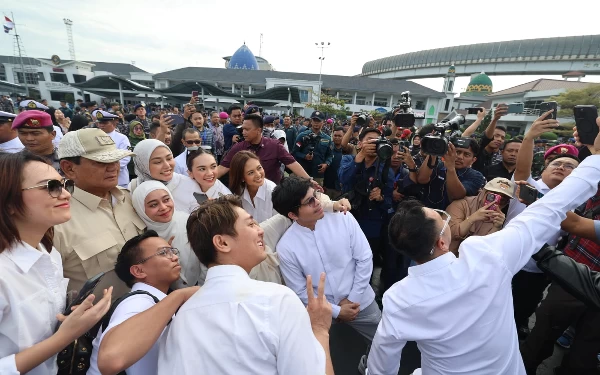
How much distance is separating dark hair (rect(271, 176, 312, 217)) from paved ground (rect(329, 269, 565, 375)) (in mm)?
1514

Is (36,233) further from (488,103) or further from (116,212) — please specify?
(488,103)

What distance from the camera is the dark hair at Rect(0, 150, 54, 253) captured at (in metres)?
1.22

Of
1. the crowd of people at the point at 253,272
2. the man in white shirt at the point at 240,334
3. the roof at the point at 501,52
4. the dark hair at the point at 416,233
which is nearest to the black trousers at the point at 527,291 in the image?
the crowd of people at the point at 253,272

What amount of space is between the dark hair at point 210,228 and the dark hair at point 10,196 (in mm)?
734

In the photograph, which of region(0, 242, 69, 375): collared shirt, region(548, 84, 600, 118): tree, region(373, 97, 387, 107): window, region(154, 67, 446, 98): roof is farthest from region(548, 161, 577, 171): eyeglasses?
region(373, 97, 387, 107): window

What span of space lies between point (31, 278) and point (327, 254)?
1729 millimetres

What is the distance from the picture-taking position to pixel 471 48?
46.5 metres

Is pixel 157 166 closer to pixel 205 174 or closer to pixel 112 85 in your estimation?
pixel 205 174

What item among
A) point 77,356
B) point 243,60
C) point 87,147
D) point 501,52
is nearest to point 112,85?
point 243,60

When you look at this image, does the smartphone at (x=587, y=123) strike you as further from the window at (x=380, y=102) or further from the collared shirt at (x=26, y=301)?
the window at (x=380, y=102)

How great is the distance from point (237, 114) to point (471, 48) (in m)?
54.5

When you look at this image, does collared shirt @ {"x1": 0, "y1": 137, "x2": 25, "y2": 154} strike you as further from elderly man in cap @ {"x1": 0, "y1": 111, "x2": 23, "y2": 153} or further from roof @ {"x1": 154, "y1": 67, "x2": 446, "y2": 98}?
roof @ {"x1": 154, "y1": 67, "x2": 446, "y2": 98}

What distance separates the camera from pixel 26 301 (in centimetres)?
120

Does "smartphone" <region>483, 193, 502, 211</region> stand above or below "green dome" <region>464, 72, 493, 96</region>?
below
